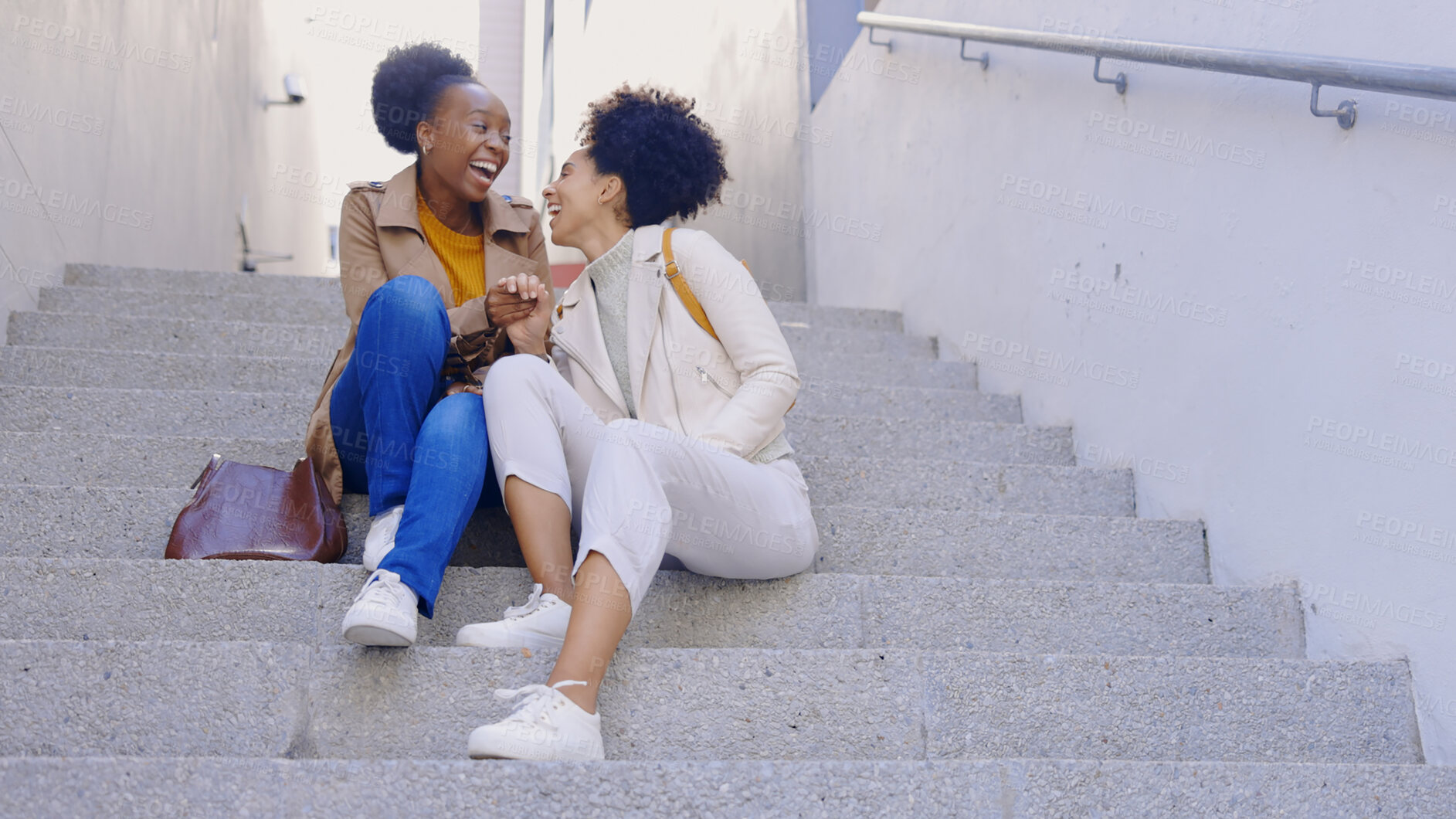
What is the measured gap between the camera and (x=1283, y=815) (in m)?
1.24

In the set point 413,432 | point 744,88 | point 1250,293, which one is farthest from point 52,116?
point 744,88

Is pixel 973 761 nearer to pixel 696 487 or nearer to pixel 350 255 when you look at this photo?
pixel 696 487

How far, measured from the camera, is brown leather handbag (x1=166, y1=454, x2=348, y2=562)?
5.38 feet

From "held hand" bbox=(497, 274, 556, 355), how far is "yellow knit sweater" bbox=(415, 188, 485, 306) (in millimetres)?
228

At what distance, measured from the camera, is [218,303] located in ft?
10.3

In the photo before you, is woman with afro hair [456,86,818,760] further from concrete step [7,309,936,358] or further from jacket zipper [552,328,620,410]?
concrete step [7,309,936,358]

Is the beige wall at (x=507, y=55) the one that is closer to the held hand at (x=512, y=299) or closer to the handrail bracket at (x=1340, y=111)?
the held hand at (x=512, y=299)

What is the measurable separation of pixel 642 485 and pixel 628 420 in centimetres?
12

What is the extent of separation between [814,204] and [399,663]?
4.08 meters

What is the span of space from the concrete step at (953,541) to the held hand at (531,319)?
27cm

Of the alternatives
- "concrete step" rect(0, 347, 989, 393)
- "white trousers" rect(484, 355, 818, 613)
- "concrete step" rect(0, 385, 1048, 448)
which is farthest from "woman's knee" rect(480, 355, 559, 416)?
"concrete step" rect(0, 347, 989, 393)

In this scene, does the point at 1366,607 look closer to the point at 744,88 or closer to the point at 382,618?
→ the point at 382,618

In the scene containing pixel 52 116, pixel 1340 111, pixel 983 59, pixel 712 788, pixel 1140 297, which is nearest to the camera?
pixel 712 788

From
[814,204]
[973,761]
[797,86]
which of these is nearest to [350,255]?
[973,761]
